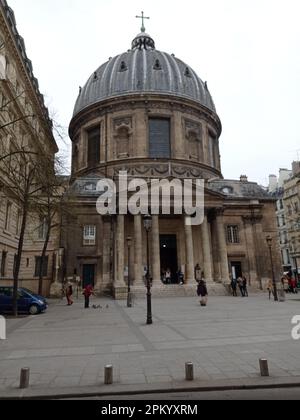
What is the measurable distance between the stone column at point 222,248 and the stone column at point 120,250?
1016 centimetres

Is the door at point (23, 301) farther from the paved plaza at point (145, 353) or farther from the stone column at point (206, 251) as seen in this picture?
the stone column at point (206, 251)

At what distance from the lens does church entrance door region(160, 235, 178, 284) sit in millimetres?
38094

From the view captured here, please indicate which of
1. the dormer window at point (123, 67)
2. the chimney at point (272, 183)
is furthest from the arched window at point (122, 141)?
the chimney at point (272, 183)

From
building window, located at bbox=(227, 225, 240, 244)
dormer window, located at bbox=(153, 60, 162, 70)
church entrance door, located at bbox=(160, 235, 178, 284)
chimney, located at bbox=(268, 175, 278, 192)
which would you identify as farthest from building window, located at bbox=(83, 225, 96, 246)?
chimney, located at bbox=(268, 175, 278, 192)

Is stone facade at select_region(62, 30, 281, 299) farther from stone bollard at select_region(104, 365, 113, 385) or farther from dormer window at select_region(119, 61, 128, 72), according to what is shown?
stone bollard at select_region(104, 365, 113, 385)

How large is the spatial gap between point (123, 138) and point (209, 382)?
39.9m

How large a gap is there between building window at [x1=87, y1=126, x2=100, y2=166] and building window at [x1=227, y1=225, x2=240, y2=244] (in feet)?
62.3

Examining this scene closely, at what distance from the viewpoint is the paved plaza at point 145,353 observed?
685 cm

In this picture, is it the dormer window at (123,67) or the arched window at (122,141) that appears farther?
the dormer window at (123,67)

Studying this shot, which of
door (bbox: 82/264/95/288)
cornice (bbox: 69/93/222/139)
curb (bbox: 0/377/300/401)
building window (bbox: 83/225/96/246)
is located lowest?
curb (bbox: 0/377/300/401)

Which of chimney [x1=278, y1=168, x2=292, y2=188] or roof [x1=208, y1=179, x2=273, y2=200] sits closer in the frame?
roof [x1=208, y1=179, x2=273, y2=200]

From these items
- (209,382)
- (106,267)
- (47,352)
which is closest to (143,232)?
(106,267)

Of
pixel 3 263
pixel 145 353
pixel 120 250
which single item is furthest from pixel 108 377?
pixel 120 250

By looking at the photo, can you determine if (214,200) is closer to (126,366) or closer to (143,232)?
(143,232)
